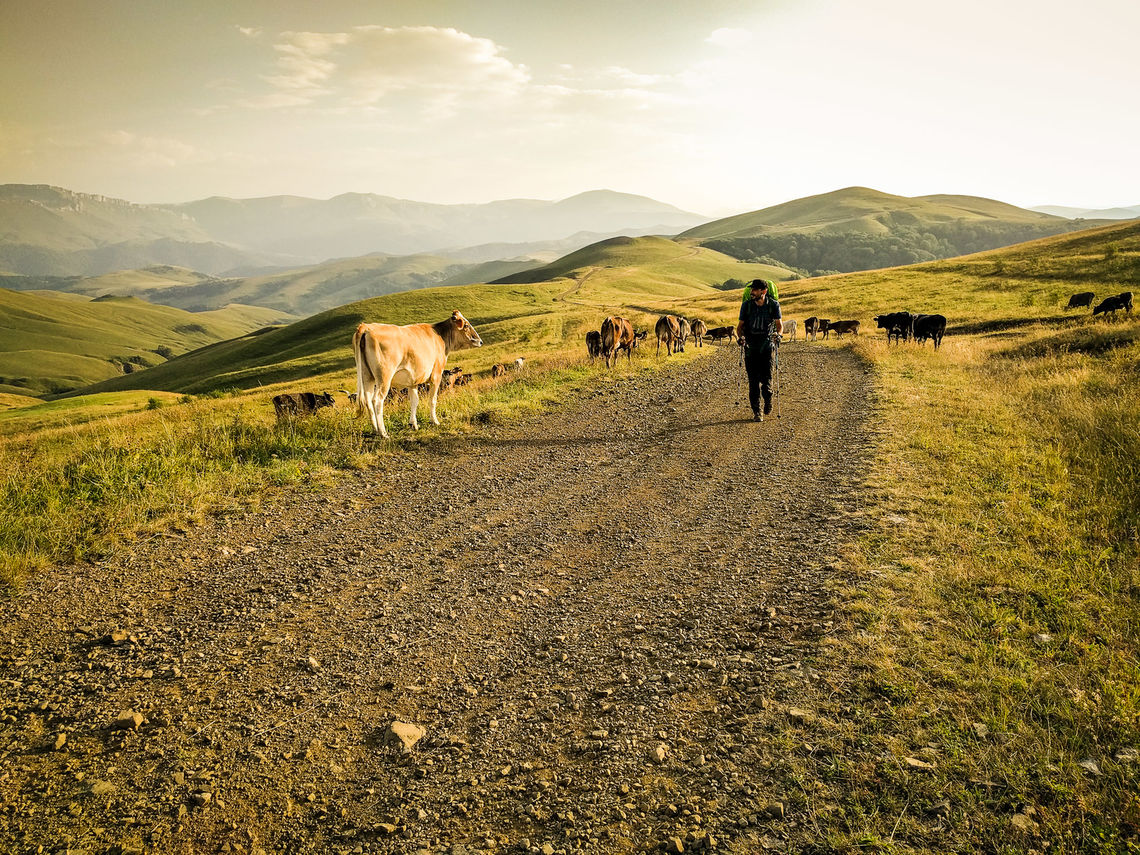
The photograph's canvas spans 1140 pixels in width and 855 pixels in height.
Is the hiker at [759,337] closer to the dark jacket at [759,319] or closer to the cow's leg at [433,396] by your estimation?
the dark jacket at [759,319]

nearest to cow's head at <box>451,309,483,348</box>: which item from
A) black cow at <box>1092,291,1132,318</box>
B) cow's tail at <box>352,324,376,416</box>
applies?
cow's tail at <box>352,324,376,416</box>

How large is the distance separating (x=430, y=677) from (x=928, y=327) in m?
30.4

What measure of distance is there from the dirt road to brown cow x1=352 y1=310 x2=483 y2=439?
3724 mm

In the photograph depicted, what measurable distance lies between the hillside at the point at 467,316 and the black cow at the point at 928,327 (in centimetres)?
2441

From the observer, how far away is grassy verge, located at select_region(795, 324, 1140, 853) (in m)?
3.21

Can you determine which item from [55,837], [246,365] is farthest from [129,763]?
[246,365]

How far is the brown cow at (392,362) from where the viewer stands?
1159 cm

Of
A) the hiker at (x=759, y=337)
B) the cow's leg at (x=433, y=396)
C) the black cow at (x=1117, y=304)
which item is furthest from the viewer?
the black cow at (x=1117, y=304)

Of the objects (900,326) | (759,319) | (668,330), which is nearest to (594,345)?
(668,330)

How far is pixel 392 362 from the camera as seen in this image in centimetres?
1193

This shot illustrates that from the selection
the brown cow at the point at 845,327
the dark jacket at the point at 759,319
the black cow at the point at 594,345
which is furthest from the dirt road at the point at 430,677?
the brown cow at the point at 845,327

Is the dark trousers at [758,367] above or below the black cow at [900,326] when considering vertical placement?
below

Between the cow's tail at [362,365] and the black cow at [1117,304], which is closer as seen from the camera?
the cow's tail at [362,365]

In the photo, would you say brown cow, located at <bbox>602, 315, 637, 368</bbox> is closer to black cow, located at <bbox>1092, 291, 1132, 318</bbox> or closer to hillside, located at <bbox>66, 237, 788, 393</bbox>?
hillside, located at <bbox>66, 237, 788, 393</bbox>
